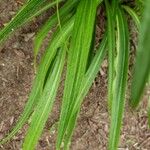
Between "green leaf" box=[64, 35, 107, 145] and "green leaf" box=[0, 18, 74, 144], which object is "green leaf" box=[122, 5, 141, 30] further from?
"green leaf" box=[0, 18, 74, 144]

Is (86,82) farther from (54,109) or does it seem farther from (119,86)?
(54,109)

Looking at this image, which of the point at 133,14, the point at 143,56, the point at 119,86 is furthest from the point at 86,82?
the point at 143,56

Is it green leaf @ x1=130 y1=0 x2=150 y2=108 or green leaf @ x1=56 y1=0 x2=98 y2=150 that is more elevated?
green leaf @ x1=56 y1=0 x2=98 y2=150

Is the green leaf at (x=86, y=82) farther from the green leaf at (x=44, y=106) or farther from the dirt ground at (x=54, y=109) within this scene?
the dirt ground at (x=54, y=109)

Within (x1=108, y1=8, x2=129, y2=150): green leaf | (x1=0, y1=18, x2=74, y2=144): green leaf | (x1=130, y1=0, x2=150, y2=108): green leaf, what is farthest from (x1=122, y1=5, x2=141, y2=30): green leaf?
(x1=130, y1=0, x2=150, y2=108): green leaf

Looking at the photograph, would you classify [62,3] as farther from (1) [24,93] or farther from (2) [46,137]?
(2) [46,137]
